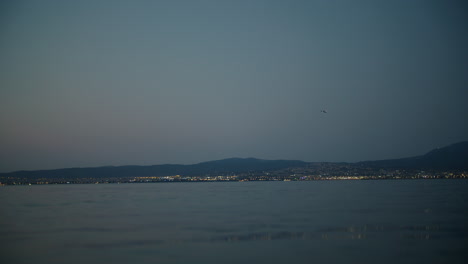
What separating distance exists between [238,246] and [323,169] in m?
161

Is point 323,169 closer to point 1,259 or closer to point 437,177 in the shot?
point 437,177

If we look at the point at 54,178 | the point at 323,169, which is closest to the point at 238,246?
the point at 323,169

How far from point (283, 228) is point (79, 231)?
1039cm

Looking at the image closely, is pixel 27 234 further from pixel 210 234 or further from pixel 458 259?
pixel 458 259

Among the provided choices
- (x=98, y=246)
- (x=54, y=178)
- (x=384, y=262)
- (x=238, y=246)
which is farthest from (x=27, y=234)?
(x=54, y=178)

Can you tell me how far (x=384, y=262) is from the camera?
592 inches

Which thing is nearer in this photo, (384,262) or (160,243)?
(384,262)

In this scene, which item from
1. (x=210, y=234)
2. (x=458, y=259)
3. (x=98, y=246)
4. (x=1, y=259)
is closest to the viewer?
(x=458, y=259)

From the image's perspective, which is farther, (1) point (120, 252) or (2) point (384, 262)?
(1) point (120, 252)

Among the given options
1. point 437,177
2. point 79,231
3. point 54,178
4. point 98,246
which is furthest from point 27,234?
point 54,178

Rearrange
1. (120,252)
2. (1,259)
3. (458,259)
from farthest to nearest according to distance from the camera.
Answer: (120,252) < (1,259) < (458,259)

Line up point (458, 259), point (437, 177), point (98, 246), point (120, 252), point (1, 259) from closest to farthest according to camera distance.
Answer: point (458, 259), point (1, 259), point (120, 252), point (98, 246), point (437, 177)

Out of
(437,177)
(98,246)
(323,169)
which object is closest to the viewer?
(98,246)

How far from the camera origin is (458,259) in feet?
49.2
